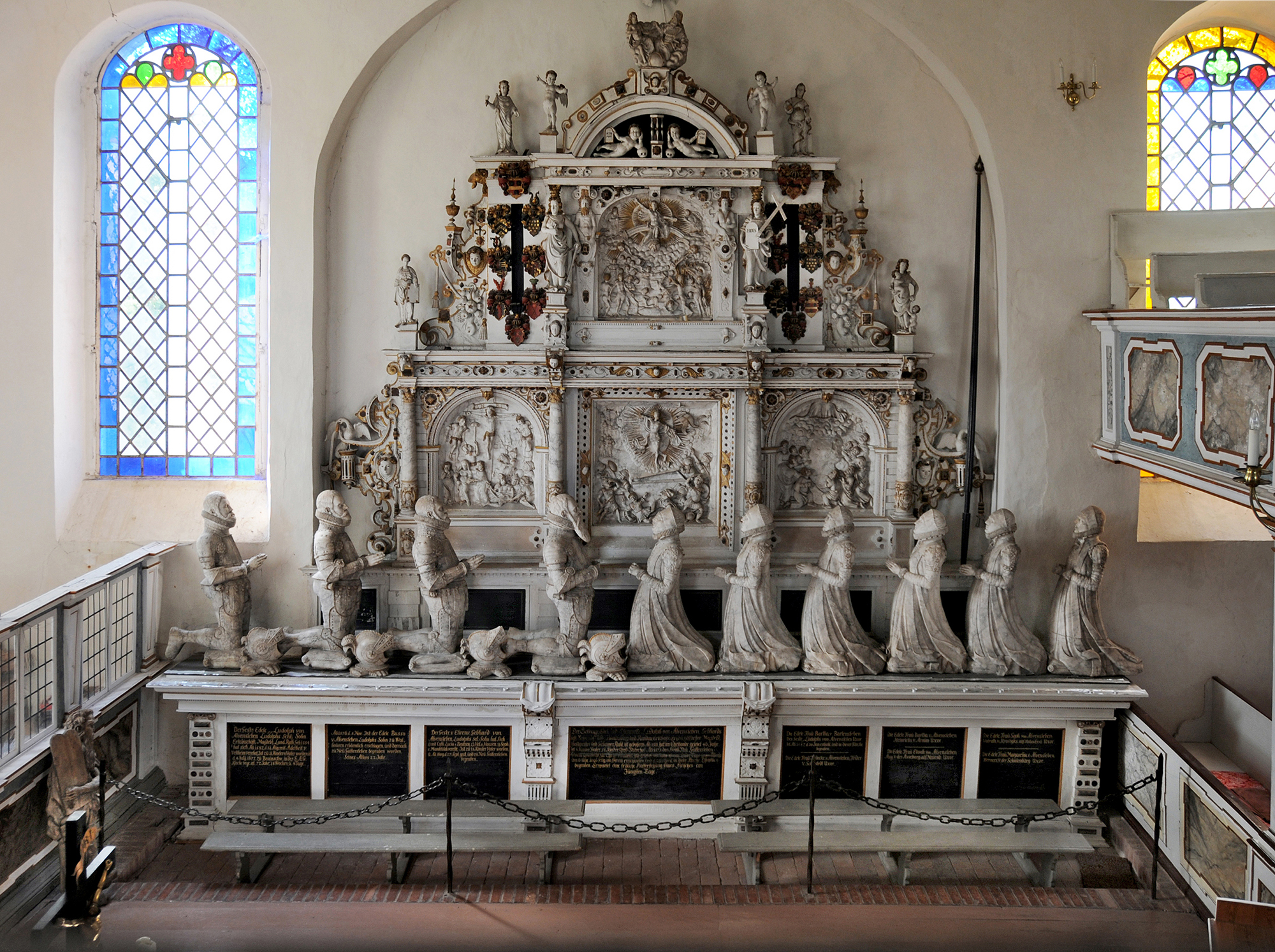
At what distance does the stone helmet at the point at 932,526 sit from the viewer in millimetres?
7766

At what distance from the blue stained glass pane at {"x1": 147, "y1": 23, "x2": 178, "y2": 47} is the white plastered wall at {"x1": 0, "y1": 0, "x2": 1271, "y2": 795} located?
14 centimetres

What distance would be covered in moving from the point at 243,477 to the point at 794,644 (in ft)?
15.8

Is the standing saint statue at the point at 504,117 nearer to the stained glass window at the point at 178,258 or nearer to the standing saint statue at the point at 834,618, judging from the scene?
the stained glass window at the point at 178,258

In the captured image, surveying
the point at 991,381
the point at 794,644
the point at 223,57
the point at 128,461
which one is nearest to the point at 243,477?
the point at 128,461

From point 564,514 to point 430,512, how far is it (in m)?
0.99

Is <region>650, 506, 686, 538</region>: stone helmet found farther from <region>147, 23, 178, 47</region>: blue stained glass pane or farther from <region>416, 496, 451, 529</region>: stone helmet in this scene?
<region>147, 23, 178, 47</region>: blue stained glass pane

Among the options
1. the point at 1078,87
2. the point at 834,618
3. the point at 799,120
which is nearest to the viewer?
the point at 834,618

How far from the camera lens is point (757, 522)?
25.8ft

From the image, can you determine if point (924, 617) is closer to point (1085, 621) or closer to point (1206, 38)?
point (1085, 621)

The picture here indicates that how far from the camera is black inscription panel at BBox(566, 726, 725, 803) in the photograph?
7645 mm

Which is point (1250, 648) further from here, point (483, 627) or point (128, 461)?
point (128, 461)

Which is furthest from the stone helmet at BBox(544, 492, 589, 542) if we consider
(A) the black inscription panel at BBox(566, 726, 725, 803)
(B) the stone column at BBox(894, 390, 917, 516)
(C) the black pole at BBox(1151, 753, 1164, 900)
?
Answer: (C) the black pole at BBox(1151, 753, 1164, 900)

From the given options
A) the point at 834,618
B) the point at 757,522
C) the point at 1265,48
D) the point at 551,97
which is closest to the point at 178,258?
the point at 551,97

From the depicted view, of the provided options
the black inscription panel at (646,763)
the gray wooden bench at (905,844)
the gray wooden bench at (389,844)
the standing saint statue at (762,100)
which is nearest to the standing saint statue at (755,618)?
the black inscription panel at (646,763)
